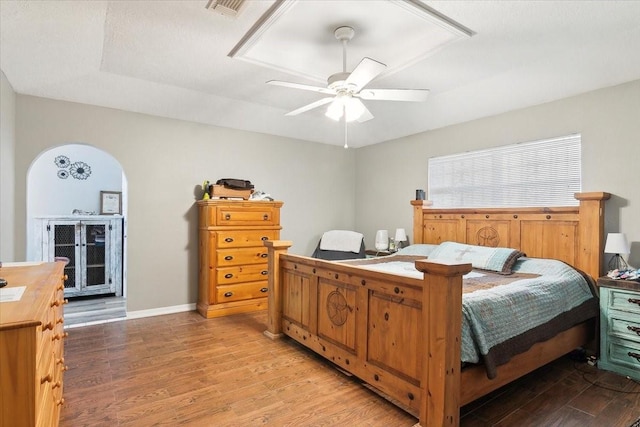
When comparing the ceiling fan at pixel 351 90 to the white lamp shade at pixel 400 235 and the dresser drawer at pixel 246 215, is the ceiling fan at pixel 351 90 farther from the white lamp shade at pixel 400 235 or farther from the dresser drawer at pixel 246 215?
the white lamp shade at pixel 400 235

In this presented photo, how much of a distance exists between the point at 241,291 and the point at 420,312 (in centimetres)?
281

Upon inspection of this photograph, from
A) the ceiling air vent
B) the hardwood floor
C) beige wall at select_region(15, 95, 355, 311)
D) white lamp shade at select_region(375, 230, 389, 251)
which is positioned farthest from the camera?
white lamp shade at select_region(375, 230, 389, 251)

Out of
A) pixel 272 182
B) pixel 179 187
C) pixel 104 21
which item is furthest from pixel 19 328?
pixel 272 182

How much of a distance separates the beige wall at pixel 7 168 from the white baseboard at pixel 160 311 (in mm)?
1299

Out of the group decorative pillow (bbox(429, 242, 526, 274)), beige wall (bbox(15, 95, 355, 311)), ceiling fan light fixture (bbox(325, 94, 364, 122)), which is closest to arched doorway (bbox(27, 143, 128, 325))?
beige wall (bbox(15, 95, 355, 311))

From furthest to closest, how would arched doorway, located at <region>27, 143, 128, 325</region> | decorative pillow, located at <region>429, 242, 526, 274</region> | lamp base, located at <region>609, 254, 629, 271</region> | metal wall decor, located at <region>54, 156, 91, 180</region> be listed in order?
metal wall decor, located at <region>54, 156, 91, 180</region>
arched doorway, located at <region>27, 143, 128, 325</region>
decorative pillow, located at <region>429, 242, 526, 274</region>
lamp base, located at <region>609, 254, 629, 271</region>

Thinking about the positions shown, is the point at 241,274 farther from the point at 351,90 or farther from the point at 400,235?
the point at 351,90

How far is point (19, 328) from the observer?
997 millimetres

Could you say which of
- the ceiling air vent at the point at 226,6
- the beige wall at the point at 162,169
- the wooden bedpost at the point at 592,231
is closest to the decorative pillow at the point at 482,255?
the wooden bedpost at the point at 592,231

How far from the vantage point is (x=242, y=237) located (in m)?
4.33

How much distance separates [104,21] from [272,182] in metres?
2.92

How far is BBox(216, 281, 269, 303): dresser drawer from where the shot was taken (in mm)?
4168

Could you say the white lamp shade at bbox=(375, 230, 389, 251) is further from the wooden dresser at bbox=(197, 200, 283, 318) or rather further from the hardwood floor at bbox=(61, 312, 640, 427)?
the hardwood floor at bbox=(61, 312, 640, 427)

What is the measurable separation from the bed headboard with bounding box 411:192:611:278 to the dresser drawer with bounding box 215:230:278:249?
6.64 feet
